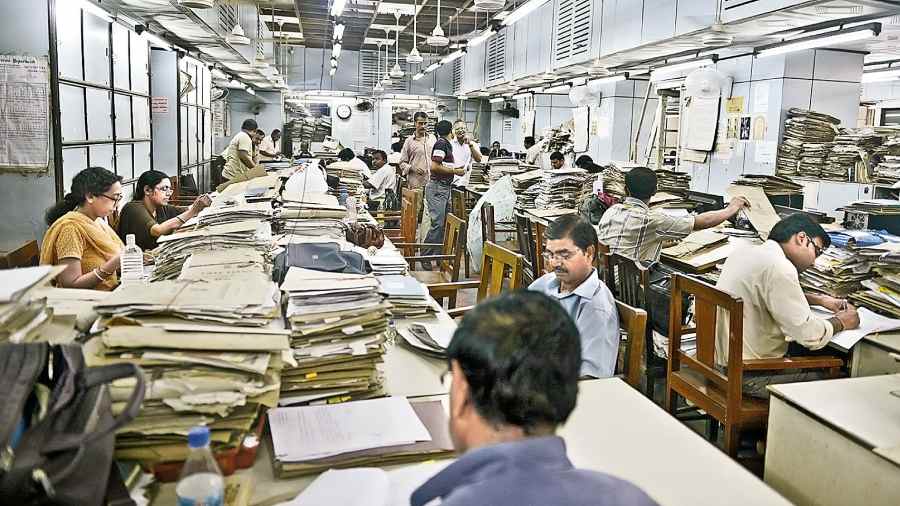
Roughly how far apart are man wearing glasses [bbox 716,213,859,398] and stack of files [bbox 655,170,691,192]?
2.30 meters

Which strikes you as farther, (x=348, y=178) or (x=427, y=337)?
(x=348, y=178)

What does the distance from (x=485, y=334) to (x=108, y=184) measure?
2721mm

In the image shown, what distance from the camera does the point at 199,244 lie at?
2.42 m

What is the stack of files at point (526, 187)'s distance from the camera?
21.3 feet

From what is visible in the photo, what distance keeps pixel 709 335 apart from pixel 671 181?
273cm

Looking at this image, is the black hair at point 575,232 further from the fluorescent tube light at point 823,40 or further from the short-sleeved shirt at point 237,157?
the short-sleeved shirt at point 237,157

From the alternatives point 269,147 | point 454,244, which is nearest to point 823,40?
point 454,244

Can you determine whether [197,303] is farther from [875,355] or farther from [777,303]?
[875,355]

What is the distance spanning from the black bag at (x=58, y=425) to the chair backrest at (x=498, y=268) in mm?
2013

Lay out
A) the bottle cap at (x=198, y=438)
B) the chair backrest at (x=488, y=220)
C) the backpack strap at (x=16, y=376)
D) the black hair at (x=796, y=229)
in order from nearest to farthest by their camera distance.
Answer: the backpack strap at (x=16, y=376)
the bottle cap at (x=198, y=438)
the black hair at (x=796, y=229)
the chair backrest at (x=488, y=220)

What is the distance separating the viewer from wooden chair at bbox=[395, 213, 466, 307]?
412 cm

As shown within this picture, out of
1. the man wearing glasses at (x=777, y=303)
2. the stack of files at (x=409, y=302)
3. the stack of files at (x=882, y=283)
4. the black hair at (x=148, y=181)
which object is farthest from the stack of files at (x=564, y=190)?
the stack of files at (x=409, y=302)

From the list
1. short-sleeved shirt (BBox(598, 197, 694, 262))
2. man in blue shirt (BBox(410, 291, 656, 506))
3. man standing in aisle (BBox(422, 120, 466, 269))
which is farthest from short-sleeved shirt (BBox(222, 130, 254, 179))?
man in blue shirt (BBox(410, 291, 656, 506))

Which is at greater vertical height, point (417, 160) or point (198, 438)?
point (417, 160)
